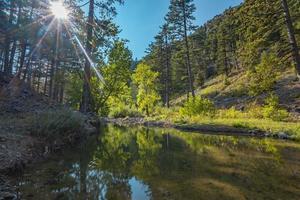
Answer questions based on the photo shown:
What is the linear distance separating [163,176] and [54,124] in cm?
457

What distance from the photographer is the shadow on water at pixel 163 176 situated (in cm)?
573

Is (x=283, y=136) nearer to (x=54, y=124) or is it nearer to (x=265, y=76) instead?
(x=54, y=124)

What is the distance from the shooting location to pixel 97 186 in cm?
A: 621

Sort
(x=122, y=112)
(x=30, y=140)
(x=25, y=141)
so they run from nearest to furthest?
(x=25, y=141)
(x=30, y=140)
(x=122, y=112)

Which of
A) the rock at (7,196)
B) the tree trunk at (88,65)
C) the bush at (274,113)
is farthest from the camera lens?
the bush at (274,113)

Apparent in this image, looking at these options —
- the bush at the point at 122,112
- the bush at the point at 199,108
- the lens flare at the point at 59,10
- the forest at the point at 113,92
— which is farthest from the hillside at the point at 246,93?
the lens flare at the point at 59,10

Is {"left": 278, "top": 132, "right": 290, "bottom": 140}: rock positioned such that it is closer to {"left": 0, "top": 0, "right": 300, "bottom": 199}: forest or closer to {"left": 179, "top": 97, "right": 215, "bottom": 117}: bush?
{"left": 0, "top": 0, "right": 300, "bottom": 199}: forest

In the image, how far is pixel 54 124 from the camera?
31.7 feet

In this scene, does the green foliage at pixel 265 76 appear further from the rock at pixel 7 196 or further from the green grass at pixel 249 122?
the rock at pixel 7 196

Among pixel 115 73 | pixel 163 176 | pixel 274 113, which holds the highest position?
pixel 115 73

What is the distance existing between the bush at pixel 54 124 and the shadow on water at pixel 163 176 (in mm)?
877

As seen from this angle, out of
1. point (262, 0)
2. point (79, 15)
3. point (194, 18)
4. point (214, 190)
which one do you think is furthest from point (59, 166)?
point (194, 18)

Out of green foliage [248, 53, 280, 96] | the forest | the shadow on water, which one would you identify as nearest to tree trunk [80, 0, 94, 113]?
the forest

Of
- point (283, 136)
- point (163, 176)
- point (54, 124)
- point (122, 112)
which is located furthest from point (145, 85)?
point (163, 176)
